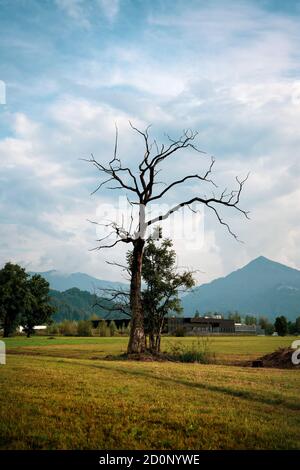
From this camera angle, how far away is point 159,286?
107 feet

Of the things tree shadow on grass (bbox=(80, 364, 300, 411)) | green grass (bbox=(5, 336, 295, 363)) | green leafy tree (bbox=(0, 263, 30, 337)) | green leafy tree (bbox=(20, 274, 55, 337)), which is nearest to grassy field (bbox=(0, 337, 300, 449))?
tree shadow on grass (bbox=(80, 364, 300, 411))

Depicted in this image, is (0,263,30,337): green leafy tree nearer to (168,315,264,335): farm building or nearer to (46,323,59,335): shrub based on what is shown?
(46,323,59,335): shrub

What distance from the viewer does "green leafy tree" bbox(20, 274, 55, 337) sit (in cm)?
8812

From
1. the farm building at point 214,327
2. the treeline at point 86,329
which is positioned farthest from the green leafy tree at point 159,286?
the farm building at point 214,327

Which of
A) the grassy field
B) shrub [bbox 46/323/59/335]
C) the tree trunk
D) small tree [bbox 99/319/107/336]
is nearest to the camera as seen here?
the grassy field

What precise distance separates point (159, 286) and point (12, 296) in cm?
5427

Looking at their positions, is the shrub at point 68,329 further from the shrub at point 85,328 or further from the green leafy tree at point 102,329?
the green leafy tree at point 102,329

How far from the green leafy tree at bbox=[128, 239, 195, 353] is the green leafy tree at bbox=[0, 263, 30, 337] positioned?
5155cm

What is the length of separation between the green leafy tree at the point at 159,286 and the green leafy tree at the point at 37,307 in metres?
56.6

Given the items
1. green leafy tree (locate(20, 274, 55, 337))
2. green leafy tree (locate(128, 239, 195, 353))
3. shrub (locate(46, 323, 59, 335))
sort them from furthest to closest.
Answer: shrub (locate(46, 323, 59, 335)) < green leafy tree (locate(20, 274, 55, 337)) < green leafy tree (locate(128, 239, 195, 353))

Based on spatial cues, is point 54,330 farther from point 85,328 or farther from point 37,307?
point 37,307
